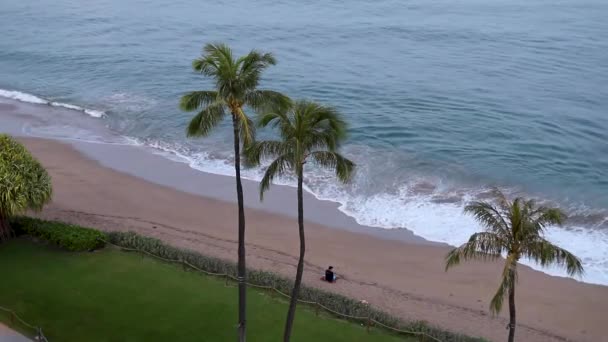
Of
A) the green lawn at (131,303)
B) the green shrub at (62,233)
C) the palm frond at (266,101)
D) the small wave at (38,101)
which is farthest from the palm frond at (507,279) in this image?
the small wave at (38,101)

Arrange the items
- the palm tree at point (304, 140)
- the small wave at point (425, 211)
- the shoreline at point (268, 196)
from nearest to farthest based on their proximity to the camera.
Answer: the palm tree at point (304, 140) → the small wave at point (425, 211) → the shoreline at point (268, 196)

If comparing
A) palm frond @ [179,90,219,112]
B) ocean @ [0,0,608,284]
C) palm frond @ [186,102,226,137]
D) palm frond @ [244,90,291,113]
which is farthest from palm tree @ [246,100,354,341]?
ocean @ [0,0,608,284]

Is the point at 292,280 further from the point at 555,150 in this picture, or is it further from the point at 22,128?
the point at 22,128

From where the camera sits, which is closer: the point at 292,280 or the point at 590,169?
the point at 292,280

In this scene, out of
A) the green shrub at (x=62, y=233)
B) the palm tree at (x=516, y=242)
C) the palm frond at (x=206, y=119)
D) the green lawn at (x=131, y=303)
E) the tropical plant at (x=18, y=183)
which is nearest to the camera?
the palm tree at (x=516, y=242)

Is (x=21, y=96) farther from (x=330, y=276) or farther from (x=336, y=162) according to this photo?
(x=336, y=162)

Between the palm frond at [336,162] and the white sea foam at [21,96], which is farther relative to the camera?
the white sea foam at [21,96]

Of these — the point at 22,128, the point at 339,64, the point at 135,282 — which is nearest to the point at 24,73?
the point at 22,128

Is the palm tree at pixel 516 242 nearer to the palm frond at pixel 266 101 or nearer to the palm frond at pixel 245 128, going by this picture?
the palm frond at pixel 266 101
